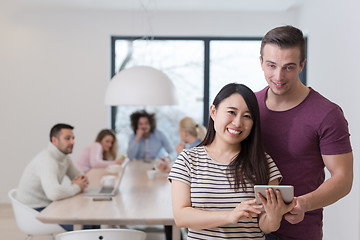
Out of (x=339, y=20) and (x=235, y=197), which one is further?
(x=339, y=20)

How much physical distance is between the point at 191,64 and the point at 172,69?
284mm

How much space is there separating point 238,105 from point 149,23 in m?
4.54

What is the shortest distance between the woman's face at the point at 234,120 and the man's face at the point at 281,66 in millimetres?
143

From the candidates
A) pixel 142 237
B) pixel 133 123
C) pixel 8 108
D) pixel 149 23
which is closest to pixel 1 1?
pixel 8 108

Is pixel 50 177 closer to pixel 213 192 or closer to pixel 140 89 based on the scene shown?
pixel 140 89

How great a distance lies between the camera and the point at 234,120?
1.67m

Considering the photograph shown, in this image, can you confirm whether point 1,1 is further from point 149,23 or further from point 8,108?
point 149,23

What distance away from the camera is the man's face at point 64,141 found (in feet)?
12.0

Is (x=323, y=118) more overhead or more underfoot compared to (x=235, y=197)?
more overhead

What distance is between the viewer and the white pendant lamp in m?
3.50

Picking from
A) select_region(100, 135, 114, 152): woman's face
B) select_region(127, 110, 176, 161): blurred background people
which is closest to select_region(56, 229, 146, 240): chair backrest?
select_region(100, 135, 114, 152): woman's face

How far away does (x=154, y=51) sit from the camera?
6211 mm

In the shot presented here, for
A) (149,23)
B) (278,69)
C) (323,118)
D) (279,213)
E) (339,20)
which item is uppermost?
(149,23)

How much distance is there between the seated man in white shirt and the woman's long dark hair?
1.92 m
